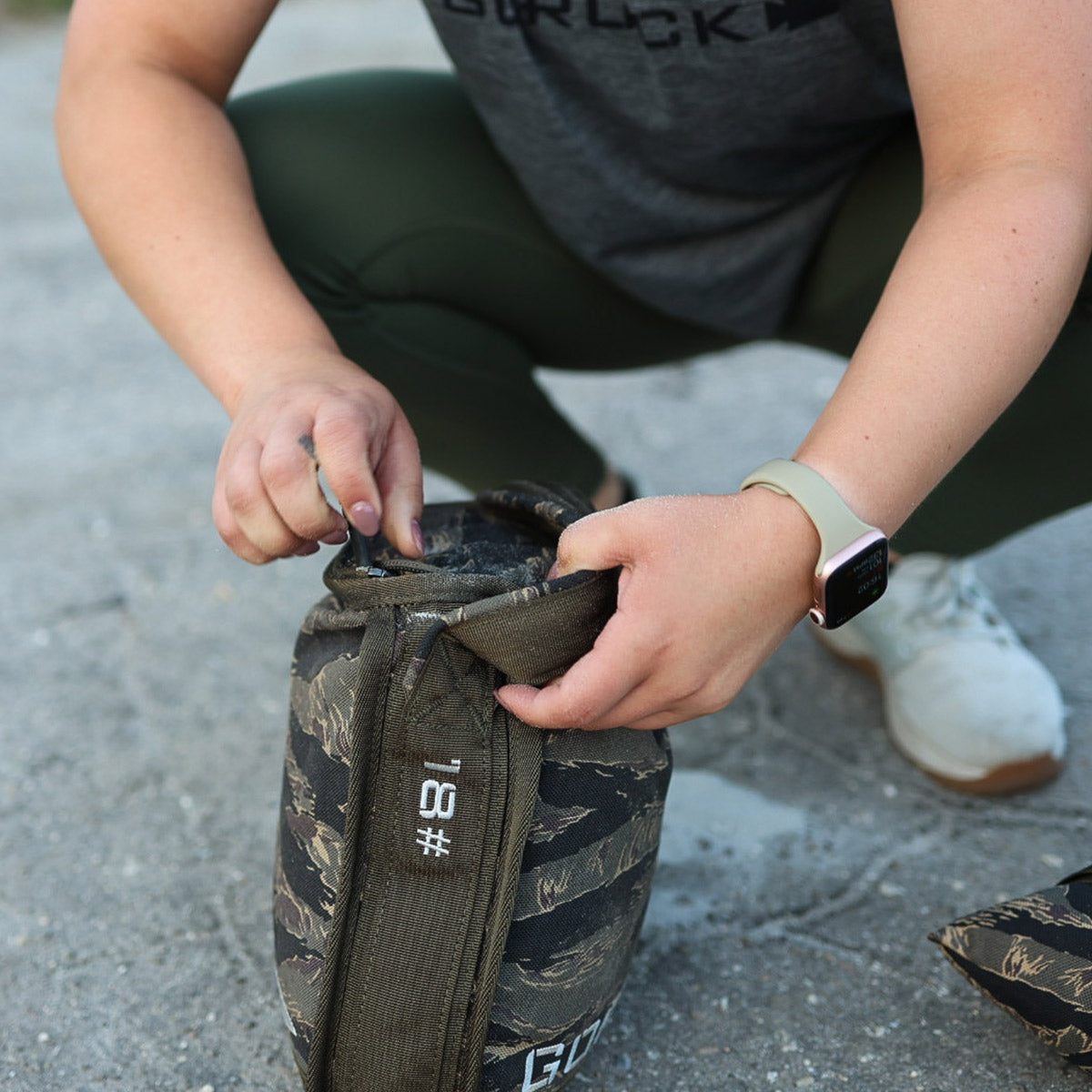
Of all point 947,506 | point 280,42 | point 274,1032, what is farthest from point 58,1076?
point 280,42

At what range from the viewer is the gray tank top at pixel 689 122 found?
40.8 inches

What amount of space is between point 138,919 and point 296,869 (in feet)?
1.22

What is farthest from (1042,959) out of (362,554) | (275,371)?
(275,371)

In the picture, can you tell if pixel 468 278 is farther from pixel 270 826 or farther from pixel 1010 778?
pixel 1010 778

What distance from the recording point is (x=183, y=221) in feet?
3.34

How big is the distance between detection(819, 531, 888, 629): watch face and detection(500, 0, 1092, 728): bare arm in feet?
0.06

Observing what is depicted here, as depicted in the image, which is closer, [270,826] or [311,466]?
[311,466]

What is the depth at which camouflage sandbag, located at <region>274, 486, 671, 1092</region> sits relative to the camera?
31.9 inches

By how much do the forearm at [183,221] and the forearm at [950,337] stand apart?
0.43 m

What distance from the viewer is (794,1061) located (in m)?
0.99

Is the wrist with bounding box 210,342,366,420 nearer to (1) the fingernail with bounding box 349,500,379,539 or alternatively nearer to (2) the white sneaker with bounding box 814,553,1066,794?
(1) the fingernail with bounding box 349,500,379,539

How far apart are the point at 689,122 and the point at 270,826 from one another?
2.72 feet

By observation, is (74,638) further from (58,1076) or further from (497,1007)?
(497,1007)

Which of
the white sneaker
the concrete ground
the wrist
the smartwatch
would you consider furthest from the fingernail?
the white sneaker
